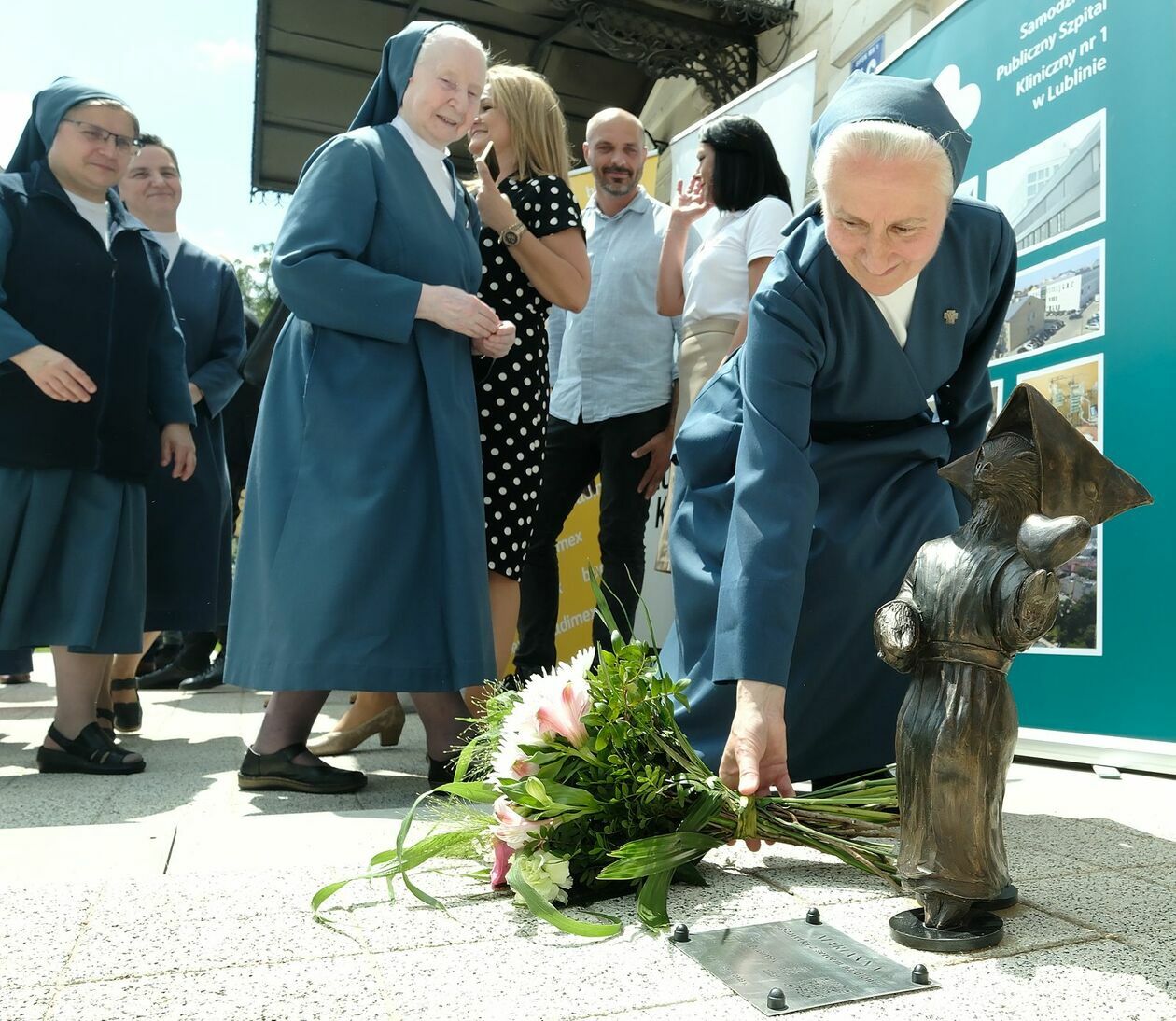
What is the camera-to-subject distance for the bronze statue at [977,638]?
4.49 ft

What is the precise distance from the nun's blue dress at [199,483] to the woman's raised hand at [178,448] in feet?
0.27

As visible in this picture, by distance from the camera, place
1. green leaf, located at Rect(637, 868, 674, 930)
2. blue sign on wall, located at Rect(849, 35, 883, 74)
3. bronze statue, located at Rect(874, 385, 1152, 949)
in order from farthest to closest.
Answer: blue sign on wall, located at Rect(849, 35, 883, 74)
green leaf, located at Rect(637, 868, 674, 930)
bronze statue, located at Rect(874, 385, 1152, 949)

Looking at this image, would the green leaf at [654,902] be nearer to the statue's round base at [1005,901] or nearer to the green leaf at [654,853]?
the green leaf at [654,853]

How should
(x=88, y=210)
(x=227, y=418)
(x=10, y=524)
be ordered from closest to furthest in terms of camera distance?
(x=10, y=524) < (x=88, y=210) < (x=227, y=418)

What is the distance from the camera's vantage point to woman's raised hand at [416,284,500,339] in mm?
2742

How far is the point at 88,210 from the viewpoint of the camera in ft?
11.5

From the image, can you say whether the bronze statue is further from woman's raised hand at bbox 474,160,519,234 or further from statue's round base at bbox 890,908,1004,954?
woman's raised hand at bbox 474,160,519,234

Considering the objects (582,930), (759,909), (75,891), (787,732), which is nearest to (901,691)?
(787,732)

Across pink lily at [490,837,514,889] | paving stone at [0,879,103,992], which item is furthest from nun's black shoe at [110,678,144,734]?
pink lily at [490,837,514,889]

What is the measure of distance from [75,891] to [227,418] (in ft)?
14.1

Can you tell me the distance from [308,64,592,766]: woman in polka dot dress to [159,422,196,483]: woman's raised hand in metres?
1.00

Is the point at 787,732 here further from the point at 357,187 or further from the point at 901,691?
the point at 357,187

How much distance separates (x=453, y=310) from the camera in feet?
9.04

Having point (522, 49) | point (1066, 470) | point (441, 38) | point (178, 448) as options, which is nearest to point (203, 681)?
point (178, 448)
